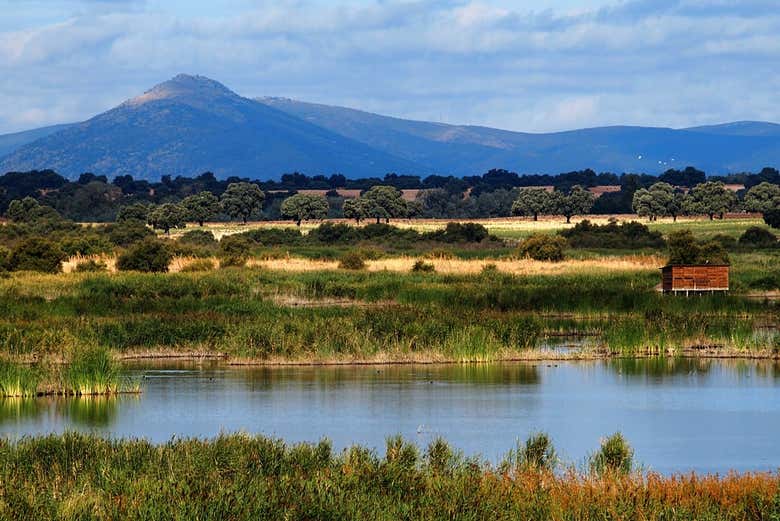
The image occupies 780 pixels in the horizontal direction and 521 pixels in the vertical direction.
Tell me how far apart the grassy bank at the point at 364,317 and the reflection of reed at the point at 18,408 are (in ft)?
11.5

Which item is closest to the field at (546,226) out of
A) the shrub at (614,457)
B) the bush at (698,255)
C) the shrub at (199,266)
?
the bush at (698,255)

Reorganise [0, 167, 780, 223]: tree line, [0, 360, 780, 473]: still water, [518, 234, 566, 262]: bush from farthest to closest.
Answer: [0, 167, 780, 223]: tree line
[518, 234, 566, 262]: bush
[0, 360, 780, 473]: still water

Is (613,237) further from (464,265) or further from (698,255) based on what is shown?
(464,265)

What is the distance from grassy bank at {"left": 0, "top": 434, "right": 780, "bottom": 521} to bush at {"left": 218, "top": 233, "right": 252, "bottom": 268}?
4391cm

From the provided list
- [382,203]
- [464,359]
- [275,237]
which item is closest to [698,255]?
[464,359]

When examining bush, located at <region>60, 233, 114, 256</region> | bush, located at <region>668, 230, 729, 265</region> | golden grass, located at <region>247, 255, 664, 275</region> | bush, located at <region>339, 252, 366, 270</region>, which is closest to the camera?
golden grass, located at <region>247, 255, 664, 275</region>

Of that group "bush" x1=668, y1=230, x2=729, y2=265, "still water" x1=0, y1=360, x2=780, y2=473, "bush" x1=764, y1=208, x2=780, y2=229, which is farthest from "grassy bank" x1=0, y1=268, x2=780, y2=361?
"bush" x1=764, y1=208, x2=780, y2=229

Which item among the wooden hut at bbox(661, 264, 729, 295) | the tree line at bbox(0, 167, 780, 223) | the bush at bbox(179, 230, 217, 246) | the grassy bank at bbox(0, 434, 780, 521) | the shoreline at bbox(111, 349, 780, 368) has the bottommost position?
the shoreline at bbox(111, 349, 780, 368)

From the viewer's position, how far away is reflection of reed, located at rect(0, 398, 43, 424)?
27.6m

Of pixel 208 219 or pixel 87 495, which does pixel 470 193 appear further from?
pixel 87 495

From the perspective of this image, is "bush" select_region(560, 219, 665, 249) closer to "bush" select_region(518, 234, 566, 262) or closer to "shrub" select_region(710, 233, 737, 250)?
"shrub" select_region(710, 233, 737, 250)

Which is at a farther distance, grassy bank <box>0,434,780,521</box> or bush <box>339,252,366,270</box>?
bush <box>339,252,366,270</box>

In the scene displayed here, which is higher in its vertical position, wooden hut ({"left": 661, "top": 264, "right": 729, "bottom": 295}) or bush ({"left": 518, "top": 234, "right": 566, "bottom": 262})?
bush ({"left": 518, "top": 234, "right": 566, "bottom": 262})

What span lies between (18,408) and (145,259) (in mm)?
33326
